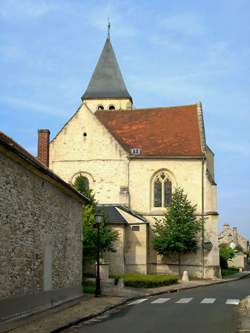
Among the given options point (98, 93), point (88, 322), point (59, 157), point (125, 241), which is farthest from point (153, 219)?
point (88, 322)

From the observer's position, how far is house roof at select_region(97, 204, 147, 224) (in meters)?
39.9

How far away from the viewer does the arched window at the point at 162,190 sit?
44.5 meters

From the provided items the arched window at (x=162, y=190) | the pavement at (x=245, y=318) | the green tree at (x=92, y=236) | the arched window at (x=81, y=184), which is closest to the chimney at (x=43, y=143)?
the green tree at (x=92, y=236)

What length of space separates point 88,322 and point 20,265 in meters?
2.45

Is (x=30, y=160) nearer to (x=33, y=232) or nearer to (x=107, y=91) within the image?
(x=33, y=232)

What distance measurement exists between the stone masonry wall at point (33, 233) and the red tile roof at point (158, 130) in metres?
23.7

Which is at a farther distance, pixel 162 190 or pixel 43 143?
pixel 162 190

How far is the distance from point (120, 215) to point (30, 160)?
26069 mm

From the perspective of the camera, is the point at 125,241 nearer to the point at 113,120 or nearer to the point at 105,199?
the point at 105,199

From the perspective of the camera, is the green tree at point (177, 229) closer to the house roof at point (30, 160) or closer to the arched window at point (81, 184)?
the arched window at point (81, 184)

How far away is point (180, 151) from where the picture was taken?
1762 inches

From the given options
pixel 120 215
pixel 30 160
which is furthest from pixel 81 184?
pixel 30 160

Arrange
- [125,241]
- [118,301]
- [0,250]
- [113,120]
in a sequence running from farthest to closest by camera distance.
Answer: [113,120], [125,241], [118,301], [0,250]

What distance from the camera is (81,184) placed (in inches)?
1603
